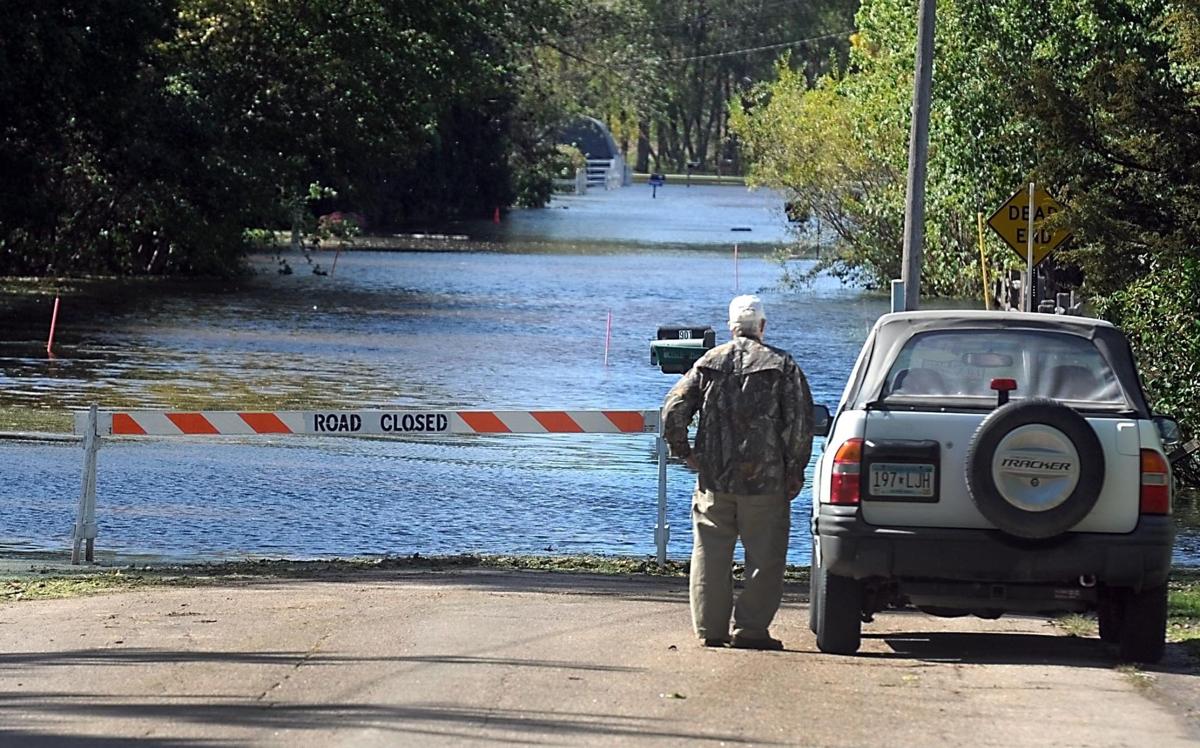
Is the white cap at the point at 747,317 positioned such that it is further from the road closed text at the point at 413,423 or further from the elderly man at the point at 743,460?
the road closed text at the point at 413,423

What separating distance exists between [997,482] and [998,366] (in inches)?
34.6

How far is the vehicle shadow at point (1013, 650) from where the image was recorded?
9609 millimetres

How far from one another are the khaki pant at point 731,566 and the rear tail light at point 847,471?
0.40 m

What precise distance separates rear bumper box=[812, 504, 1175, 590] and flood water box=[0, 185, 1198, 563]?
6.23m

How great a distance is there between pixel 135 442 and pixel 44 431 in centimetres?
93


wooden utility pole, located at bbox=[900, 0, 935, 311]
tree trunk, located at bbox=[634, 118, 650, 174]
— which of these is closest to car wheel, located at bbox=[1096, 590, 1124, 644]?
wooden utility pole, located at bbox=[900, 0, 935, 311]

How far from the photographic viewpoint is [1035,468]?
901 cm

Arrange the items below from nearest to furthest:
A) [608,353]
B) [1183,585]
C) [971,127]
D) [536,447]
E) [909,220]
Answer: [1183,585] → [909,220] → [536,447] → [971,127] → [608,353]

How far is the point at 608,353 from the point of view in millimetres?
33938

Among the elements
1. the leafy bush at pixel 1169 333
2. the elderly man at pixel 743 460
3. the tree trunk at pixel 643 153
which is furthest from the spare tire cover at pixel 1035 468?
the tree trunk at pixel 643 153

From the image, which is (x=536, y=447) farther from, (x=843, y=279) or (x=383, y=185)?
(x=383, y=185)

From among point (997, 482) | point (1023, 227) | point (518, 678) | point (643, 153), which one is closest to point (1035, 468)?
point (997, 482)

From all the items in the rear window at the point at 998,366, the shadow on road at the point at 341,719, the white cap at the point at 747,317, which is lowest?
the shadow on road at the point at 341,719

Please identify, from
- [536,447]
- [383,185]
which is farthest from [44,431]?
[383,185]
